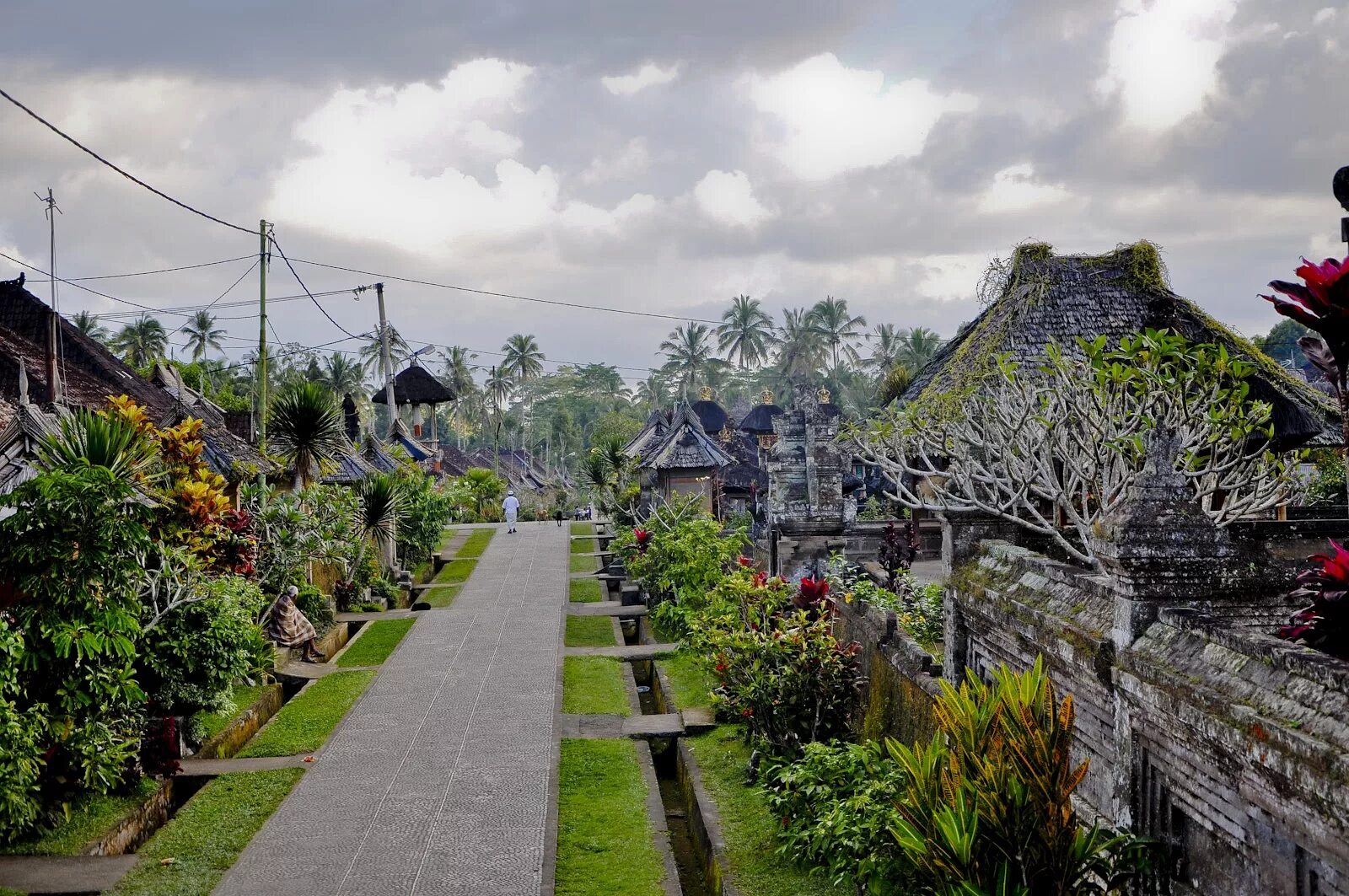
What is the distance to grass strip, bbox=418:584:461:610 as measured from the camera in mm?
20461

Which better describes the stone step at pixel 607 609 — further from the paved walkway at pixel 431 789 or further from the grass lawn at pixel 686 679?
the grass lawn at pixel 686 679

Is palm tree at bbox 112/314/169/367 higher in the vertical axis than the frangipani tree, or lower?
higher

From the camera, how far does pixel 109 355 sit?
2261 cm

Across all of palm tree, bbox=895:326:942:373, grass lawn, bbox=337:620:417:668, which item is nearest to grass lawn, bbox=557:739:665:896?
grass lawn, bbox=337:620:417:668

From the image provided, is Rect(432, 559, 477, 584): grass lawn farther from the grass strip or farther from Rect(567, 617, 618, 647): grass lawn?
Rect(567, 617, 618, 647): grass lawn

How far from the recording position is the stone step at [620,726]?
11.6 meters

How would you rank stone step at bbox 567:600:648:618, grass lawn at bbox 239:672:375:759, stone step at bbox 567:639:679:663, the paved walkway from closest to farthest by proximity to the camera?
the paved walkway < grass lawn at bbox 239:672:375:759 < stone step at bbox 567:639:679:663 < stone step at bbox 567:600:648:618

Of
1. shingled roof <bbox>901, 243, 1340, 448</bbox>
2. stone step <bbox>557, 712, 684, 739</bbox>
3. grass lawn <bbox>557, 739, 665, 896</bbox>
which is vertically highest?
shingled roof <bbox>901, 243, 1340, 448</bbox>

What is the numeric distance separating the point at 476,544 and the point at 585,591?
9.59 m

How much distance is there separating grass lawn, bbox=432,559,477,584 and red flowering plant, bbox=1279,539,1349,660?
20.2 m

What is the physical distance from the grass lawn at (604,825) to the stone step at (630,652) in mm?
4352

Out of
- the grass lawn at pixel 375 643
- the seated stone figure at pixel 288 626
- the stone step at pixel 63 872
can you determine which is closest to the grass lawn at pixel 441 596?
the grass lawn at pixel 375 643

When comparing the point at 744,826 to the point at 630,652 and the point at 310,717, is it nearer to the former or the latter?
the point at 310,717

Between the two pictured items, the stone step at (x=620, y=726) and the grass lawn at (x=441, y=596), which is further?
the grass lawn at (x=441, y=596)
